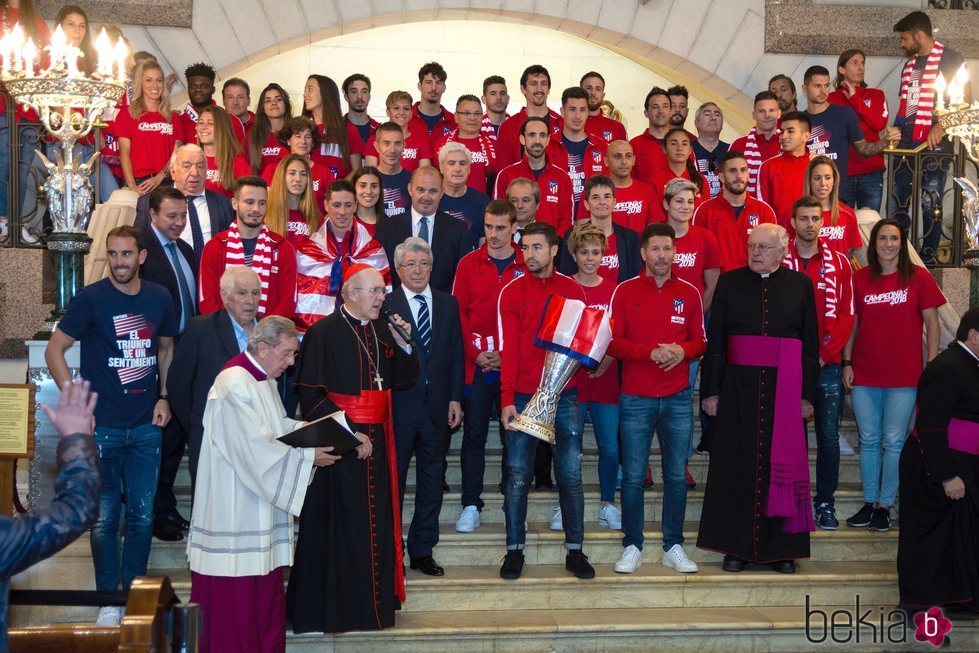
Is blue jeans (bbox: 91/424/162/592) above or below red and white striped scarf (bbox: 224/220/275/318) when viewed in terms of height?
below

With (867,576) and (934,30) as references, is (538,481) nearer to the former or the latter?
(867,576)

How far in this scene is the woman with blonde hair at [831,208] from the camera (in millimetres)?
7730

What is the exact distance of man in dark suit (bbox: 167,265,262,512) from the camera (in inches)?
229

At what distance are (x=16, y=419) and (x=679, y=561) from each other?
11.8 feet

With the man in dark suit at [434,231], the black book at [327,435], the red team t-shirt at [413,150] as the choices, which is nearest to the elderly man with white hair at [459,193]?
the man in dark suit at [434,231]

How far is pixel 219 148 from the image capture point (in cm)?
819

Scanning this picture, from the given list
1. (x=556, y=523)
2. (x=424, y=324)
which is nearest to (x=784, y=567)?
(x=556, y=523)

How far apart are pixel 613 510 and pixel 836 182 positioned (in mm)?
2926

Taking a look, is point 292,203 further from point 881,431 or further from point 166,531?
point 881,431

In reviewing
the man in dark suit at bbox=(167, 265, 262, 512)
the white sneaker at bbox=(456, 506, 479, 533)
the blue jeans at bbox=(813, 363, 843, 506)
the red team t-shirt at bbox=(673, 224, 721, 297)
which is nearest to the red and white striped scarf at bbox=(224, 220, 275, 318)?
the man in dark suit at bbox=(167, 265, 262, 512)

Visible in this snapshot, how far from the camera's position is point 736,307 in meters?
6.50

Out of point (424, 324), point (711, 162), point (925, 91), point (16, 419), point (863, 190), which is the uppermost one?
point (925, 91)

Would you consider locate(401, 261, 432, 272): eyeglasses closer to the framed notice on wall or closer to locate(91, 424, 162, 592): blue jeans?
locate(91, 424, 162, 592): blue jeans

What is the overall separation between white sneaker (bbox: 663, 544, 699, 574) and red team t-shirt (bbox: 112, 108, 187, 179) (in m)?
4.85
